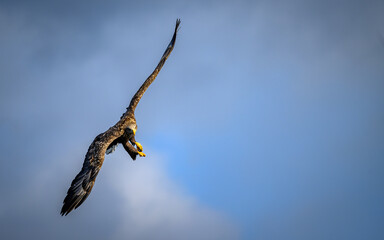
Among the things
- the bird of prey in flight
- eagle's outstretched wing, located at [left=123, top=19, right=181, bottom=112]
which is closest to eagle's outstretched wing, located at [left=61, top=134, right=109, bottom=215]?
the bird of prey in flight

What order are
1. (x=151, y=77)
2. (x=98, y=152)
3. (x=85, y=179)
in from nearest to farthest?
(x=85, y=179)
(x=98, y=152)
(x=151, y=77)

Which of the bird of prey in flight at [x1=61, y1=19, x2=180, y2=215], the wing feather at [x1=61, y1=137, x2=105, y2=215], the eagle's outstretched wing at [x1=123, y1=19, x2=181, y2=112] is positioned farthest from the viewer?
the eagle's outstretched wing at [x1=123, y1=19, x2=181, y2=112]

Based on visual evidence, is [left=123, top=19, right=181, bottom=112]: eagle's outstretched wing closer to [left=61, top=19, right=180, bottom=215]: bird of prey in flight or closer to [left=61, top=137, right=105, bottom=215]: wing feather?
[left=61, top=19, right=180, bottom=215]: bird of prey in flight

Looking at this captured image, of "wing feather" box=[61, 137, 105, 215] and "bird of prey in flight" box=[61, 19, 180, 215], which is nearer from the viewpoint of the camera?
"wing feather" box=[61, 137, 105, 215]

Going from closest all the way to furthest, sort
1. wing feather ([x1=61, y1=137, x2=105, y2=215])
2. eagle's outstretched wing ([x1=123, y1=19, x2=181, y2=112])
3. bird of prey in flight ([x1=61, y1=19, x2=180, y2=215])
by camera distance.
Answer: wing feather ([x1=61, y1=137, x2=105, y2=215])
bird of prey in flight ([x1=61, y1=19, x2=180, y2=215])
eagle's outstretched wing ([x1=123, y1=19, x2=181, y2=112])

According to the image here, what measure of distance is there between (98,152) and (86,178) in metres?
1.22

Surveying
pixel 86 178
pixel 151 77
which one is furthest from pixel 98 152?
pixel 151 77

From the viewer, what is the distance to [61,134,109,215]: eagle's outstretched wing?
15.1 m

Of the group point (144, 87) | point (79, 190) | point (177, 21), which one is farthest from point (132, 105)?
point (79, 190)

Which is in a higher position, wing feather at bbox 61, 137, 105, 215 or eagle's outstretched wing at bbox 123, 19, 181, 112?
eagle's outstretched wing at bbox 123, 19, 181, 112

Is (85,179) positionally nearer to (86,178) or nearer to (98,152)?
(86,178)

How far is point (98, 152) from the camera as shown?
16.6 m

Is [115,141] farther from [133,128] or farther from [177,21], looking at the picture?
[177,21]

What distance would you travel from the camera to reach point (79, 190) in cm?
1544
